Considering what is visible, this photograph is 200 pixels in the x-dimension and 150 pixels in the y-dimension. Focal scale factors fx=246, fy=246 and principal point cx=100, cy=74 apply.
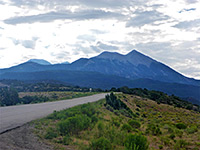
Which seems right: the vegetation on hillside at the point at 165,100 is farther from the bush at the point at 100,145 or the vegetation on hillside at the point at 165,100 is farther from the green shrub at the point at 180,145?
the bush at the point at 100,145

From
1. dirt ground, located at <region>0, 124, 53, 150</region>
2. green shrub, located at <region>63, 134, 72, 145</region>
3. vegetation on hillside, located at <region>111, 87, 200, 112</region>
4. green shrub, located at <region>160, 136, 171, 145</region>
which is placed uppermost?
dirt ground, located at <region>0, 124, 53, 150</region>

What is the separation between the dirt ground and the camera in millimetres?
9305

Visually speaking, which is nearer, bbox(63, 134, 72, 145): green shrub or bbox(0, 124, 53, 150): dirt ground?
bbox(0, 124, 53, 150): dirt ground

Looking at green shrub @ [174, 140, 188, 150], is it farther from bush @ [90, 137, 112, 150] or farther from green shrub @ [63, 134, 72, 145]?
green shrub @ [63, 134, 72, 145]

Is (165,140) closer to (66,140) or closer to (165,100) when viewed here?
(66,140)

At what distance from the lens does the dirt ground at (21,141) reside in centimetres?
930

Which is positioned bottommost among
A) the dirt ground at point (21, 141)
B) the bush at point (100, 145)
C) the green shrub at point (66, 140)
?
the green shrub at point (66, 140)

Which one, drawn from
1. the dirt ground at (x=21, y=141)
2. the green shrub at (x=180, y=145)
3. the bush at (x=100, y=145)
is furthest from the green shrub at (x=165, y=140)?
the dirt ground at (x=21, y=141)

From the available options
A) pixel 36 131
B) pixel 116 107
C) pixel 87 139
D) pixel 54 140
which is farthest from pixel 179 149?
pixel 116 107

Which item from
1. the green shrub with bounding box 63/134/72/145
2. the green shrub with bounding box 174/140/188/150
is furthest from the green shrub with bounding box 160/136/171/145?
the green shrub with bounding box 63/134/72/145

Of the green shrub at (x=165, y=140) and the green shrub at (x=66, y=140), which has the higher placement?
Result: the green shrub at (x=66, y=140)

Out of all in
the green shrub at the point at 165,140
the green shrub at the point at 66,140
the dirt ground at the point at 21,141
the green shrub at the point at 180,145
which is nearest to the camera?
the dirt ground at the point at 21,141

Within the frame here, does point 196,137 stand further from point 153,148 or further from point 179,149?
point 153,148

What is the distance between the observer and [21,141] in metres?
10.2
